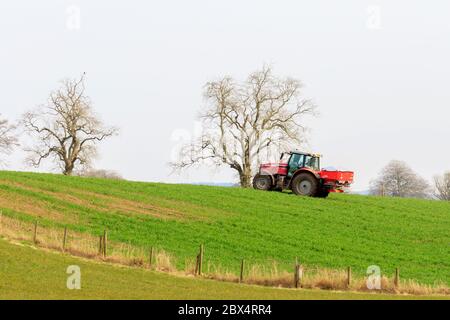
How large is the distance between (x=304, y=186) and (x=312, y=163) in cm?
283

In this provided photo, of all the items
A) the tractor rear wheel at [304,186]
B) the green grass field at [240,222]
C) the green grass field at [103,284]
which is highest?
the tractor rear wheel at [304,186]

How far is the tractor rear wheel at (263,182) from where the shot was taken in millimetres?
54750

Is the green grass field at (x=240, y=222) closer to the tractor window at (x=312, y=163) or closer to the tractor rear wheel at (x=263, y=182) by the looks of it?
the tractor rear wheel at (x=263, y=182)

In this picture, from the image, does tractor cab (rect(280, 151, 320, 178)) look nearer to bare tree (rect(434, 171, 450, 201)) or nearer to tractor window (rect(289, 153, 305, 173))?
tractor window (rect(289, 153, 305, 173))

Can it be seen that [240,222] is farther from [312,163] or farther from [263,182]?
[263,182]

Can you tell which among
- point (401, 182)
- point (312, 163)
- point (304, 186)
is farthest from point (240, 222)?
point (401, 182)

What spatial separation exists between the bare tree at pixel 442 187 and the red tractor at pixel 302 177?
74894 millimetres

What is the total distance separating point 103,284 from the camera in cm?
2209

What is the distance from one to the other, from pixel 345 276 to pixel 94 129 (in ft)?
168

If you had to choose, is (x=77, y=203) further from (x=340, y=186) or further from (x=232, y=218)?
(x=340, y=186)

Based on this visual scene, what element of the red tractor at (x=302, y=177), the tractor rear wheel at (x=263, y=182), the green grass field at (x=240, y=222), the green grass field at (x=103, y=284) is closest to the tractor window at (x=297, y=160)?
the red tractor at (x=302, y=177)

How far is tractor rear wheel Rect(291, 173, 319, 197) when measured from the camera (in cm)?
5209
